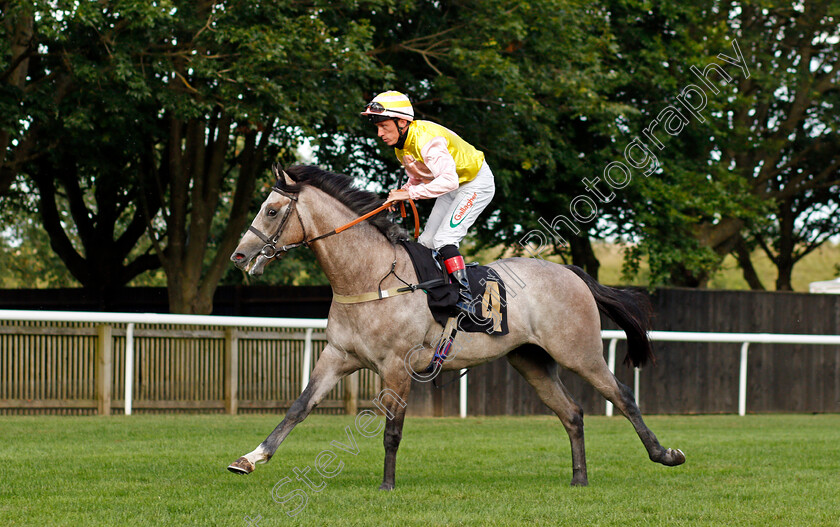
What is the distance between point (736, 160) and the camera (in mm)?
19953

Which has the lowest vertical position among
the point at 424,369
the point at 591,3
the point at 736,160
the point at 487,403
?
the point at 487,403

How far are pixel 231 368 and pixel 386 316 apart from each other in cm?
654

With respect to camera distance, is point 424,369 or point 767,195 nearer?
point 424,369

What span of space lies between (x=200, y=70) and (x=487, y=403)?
577 centimetres

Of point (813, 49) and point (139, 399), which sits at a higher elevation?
point (813, 49)

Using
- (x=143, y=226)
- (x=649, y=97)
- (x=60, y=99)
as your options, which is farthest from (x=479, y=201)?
(x=143, y=226)

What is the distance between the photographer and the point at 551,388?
6648mm

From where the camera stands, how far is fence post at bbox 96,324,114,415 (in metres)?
11.0

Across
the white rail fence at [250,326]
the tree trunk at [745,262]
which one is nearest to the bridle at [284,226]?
the white rail fence at [250,326]

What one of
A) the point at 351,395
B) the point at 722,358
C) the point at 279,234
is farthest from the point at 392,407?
the point at 722,358

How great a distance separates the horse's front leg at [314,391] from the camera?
214 inches

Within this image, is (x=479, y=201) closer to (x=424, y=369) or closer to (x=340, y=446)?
(x=424, y=369)

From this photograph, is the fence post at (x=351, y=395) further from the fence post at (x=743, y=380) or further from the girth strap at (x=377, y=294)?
the girth strap at (x=377, y=294)

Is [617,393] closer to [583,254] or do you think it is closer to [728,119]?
[583,254]
